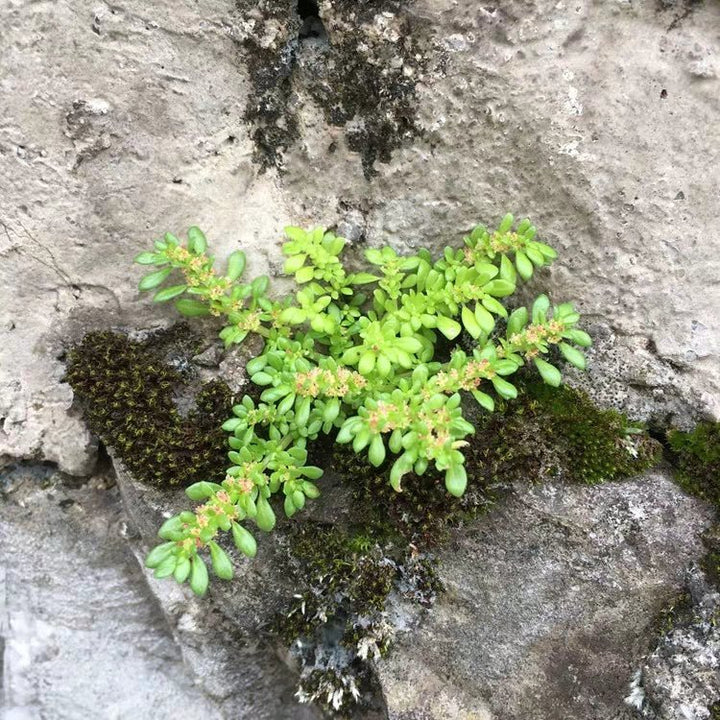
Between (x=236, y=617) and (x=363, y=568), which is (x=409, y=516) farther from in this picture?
(x=236, y=617)

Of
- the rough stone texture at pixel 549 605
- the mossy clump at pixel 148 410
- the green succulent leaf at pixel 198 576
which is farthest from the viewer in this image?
the mossy clump at pixel 148 410

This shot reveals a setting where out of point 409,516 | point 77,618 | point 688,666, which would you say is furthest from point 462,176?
point 77,618

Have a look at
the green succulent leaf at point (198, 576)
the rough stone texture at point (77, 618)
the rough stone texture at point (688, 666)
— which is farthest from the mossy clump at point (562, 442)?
the rough stone texture at point (77, 618)

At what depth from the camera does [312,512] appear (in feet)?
8.98

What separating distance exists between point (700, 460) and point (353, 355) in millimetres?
1467

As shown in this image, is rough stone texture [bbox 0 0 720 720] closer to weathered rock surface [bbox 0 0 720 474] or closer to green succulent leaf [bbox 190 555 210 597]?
weathered rock surface [bbox 0 0 720 474]

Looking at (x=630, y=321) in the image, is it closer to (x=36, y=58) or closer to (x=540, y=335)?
(x=540, y=335)

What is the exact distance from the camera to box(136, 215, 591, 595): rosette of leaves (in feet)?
7.54

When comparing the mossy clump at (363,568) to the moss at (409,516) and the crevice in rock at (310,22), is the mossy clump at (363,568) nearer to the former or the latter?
the moss at (409,516)

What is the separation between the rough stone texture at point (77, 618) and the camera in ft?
10.1

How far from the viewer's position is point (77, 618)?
3.12 metres

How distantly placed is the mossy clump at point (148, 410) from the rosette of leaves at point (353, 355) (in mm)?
135

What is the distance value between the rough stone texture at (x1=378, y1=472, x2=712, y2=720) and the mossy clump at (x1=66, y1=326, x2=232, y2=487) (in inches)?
41.5

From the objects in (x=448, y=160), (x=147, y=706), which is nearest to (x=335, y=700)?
(x=147, y=706)
